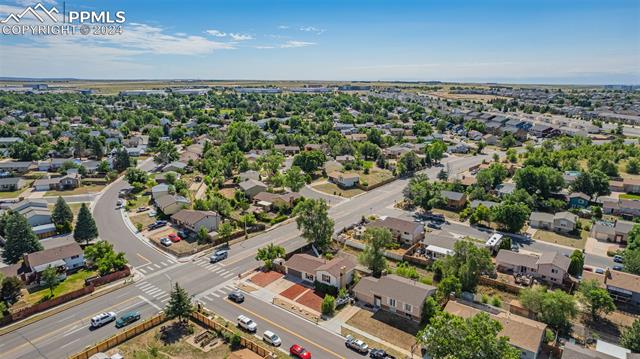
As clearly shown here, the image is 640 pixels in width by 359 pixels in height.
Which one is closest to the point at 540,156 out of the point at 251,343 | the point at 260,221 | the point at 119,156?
the point at 260,221

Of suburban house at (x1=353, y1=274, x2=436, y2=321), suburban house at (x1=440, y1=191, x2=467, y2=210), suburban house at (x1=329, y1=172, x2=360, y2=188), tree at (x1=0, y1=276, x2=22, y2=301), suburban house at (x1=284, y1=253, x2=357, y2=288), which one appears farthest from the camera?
suburban house at (x1=329, y1=172, x2=360, y2=188)

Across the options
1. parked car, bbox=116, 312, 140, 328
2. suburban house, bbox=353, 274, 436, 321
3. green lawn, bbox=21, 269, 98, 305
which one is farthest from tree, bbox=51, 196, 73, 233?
suburban house, bbox=353, 274, 436, 321

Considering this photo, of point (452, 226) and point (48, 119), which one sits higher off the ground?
point (48, 119)

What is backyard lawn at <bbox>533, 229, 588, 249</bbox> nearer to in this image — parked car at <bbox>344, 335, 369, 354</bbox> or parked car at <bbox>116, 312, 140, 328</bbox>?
parked car at <bbox>344, 335, 369, 354</bbox>

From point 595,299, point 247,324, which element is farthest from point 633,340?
point 247,324

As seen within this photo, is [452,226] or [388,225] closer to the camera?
[388,225]

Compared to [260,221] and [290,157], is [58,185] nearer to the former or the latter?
[260,221]

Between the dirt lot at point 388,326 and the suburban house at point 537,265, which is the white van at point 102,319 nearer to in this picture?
the dirt lot at point 388,326

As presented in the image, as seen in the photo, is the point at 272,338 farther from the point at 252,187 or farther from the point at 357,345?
the point at 252,187
